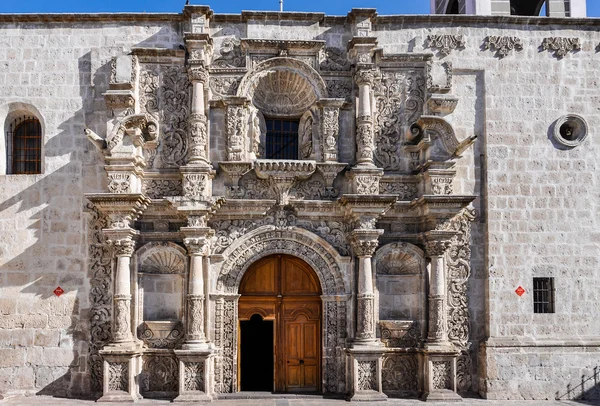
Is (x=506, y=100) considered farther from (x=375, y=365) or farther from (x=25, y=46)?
(x=25, y=46)

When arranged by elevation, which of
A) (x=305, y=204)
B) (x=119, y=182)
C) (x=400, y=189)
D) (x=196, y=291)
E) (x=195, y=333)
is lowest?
(x=195, y=333)

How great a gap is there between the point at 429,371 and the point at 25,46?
36.4ft

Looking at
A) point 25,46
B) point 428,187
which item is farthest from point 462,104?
point 25,46

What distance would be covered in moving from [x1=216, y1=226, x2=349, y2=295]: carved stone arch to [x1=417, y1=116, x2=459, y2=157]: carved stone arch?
10.6 ft

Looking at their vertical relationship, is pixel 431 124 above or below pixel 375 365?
above

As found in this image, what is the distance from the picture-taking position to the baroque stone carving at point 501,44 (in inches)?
546

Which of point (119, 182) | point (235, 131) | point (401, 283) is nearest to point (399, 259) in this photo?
point (401, 283)

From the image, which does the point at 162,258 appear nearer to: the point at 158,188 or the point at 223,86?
the point at 158,188

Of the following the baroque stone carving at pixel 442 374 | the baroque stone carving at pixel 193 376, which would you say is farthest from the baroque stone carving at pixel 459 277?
the baroque stone carving at pixel 193 376

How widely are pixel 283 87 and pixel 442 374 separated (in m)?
7.09

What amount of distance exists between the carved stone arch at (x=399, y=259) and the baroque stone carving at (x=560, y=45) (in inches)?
213

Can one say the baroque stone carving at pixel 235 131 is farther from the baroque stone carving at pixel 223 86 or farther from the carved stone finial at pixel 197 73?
the carved stone finial at pixel 197 73

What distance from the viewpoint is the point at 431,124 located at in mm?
13258

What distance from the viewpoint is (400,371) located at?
13242mm
